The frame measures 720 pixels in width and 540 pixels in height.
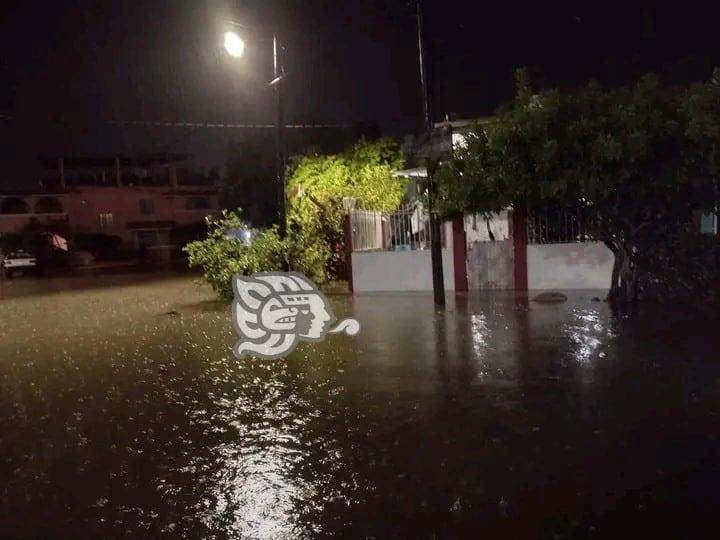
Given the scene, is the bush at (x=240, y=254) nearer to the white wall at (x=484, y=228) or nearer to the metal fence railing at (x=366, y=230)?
the metal fence railing at (x=366, y=230)

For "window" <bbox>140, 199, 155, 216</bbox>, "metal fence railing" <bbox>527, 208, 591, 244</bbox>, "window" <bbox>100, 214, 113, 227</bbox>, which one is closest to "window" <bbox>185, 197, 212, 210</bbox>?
"window" <bbox>140, 199, 155, 216</bbox>

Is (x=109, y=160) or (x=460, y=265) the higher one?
(x=109, y=160)

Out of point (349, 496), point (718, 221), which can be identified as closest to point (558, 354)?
point (349, 496)

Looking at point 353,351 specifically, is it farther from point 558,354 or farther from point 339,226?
point 339,226

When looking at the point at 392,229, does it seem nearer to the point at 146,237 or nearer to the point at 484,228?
the point at 484,228

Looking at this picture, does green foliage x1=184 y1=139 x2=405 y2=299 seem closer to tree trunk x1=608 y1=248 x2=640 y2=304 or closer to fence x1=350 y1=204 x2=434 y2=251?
fence x1=350 y1=204 x2=434 y2=251

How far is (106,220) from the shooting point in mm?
51969

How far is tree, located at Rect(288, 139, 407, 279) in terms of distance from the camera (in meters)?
18.0

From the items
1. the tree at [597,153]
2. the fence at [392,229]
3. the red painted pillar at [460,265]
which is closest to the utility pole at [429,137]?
the tree at [597,153]

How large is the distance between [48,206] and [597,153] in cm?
4720

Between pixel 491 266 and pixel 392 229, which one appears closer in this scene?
pixel 491 266

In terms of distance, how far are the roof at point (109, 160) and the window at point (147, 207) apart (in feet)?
11.9

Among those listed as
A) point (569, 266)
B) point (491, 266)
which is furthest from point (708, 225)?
point (491, 266)

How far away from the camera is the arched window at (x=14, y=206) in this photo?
48.8 m
